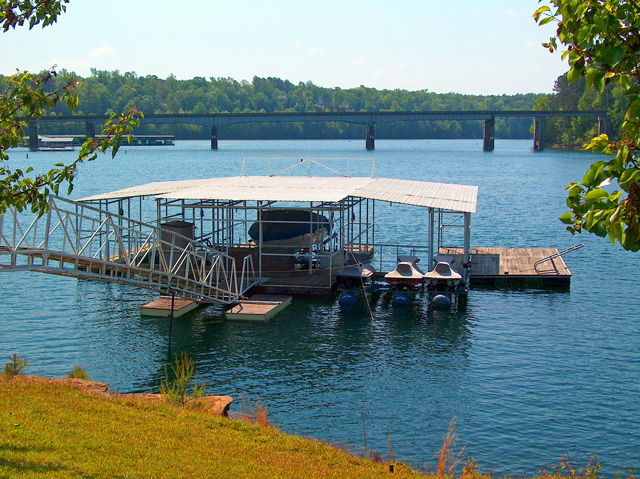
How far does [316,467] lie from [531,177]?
97.8m

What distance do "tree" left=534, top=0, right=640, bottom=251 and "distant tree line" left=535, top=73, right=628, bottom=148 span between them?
144832mm

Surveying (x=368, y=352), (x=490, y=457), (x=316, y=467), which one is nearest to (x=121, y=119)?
(x=316, y=467)

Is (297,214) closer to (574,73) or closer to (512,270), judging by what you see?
(512,270)

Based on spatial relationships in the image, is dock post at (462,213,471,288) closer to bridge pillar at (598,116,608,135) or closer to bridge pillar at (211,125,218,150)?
bridge pillar at (598,116,608,135)

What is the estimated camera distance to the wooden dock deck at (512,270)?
34.0m

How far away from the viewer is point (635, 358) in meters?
23.1

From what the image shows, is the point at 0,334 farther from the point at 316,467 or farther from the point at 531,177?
the point at 531,177

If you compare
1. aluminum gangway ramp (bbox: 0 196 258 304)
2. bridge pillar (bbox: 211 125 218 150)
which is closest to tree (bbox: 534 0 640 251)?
aluminum gangway ramp (bbox: 0 196 258 304)

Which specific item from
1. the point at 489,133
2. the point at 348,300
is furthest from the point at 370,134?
the point at 348,300

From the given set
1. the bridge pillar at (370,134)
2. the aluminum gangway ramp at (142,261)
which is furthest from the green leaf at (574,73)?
the bridge pillar at (370,134)

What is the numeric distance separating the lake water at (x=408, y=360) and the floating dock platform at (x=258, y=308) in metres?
0.40

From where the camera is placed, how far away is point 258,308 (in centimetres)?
2773

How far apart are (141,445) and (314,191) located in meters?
21.6

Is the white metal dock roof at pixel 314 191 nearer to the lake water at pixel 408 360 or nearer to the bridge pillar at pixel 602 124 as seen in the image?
the lake water at pixel 408 360
